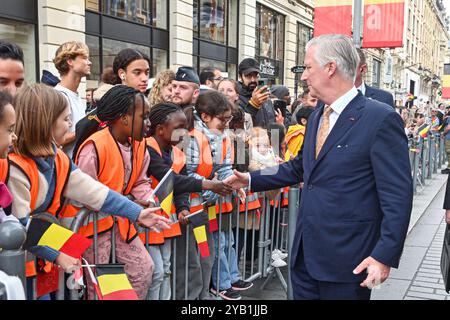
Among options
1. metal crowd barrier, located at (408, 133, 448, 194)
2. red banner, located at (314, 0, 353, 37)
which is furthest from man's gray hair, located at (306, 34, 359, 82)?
metal crowd barrier, located at (408, 133, 448, 194)

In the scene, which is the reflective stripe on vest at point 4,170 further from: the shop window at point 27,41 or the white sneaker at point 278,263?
the shop window at point 27,41

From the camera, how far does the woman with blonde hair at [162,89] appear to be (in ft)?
14.7

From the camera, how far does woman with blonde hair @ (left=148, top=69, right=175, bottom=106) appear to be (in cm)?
447

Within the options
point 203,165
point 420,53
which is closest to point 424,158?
point 203,165

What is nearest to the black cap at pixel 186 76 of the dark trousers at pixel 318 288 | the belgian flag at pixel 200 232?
the belgian flag at pixel 200 232

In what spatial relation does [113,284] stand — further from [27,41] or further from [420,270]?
[27,41]

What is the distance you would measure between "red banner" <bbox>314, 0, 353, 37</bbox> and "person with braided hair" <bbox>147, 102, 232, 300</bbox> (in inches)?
217

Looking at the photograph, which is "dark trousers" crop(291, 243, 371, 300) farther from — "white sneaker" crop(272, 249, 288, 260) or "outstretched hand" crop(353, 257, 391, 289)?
A: "white sneaker" crop(272, 249, 288, 260)

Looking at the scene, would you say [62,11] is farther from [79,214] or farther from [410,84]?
[410,84]

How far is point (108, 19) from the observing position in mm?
11945

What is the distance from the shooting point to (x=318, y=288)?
2666 mm

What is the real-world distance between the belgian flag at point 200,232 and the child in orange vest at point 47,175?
2.00ft
